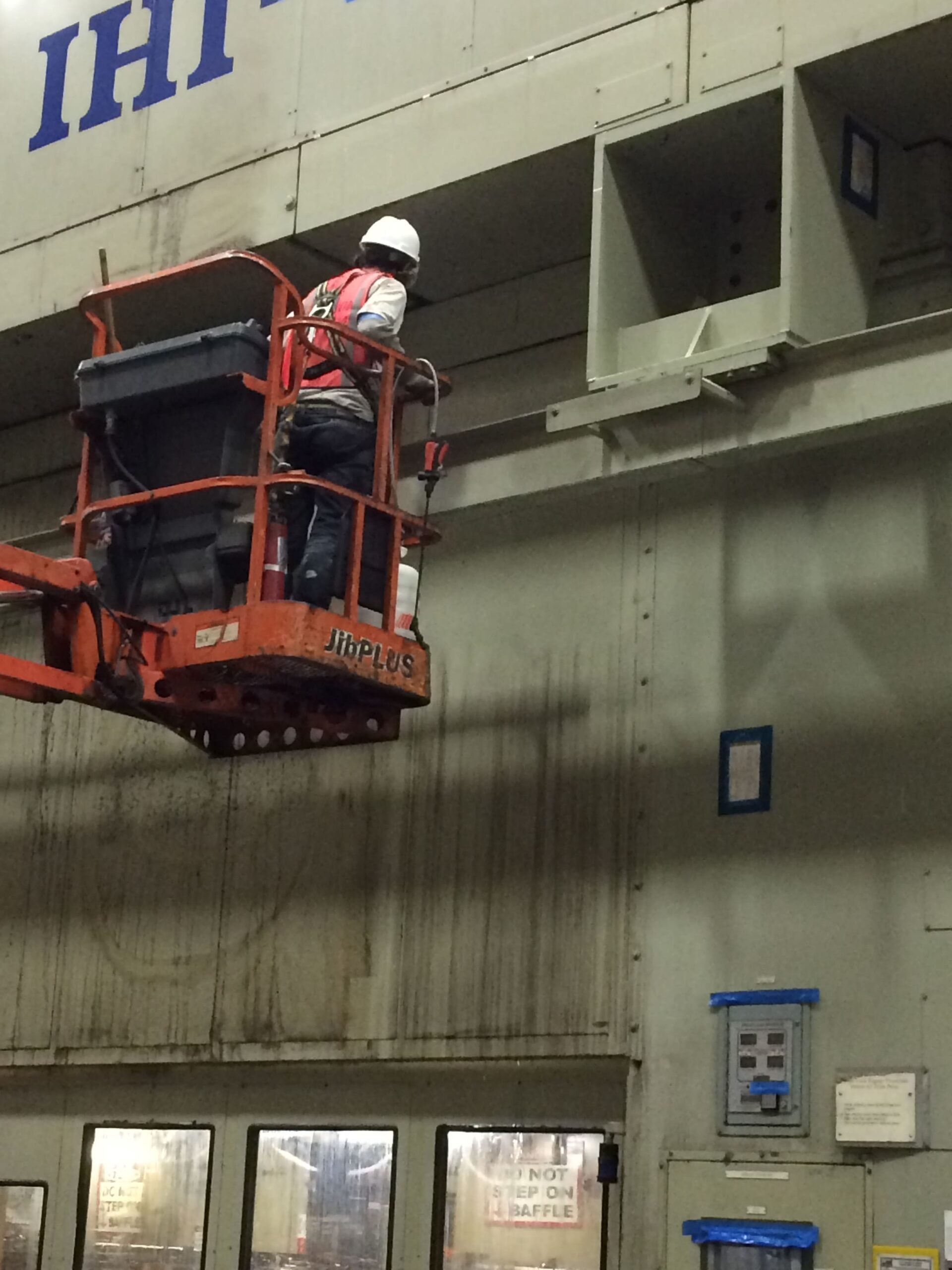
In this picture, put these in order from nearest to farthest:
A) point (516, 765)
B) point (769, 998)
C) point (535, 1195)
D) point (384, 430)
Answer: point (384, 430)
point (769, 998)
point (535, 1195)
point (516, 765)

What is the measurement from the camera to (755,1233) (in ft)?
21.2

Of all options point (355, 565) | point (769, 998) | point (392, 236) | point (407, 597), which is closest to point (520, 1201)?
point (769, 998)

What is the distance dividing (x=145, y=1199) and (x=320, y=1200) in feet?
3.94

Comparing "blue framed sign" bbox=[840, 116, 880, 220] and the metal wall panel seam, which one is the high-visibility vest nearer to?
the metal wall panel seam

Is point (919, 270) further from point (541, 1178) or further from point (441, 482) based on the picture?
point (541, 1178)

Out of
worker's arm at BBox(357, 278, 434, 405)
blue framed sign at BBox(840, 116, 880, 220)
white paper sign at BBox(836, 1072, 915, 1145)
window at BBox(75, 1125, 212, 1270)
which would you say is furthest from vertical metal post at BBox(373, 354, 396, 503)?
window at BBox(75, 1125, 212, 1270)

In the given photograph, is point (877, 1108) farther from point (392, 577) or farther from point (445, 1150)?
point (392, 577)

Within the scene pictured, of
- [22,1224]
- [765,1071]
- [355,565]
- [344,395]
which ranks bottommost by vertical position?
[22,1224]

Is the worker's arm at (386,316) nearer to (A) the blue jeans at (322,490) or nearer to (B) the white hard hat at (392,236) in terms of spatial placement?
(B) the white hard hat at (392,236)

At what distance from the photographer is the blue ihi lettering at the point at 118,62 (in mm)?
8781

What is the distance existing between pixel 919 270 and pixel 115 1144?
598 centimetres

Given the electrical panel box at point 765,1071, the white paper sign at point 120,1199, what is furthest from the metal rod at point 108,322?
the white paper sign at point 120,1199

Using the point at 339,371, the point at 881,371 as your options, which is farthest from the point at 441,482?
the point at 881,371

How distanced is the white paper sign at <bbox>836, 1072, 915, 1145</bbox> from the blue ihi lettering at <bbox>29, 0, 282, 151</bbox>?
5777 millimetres
